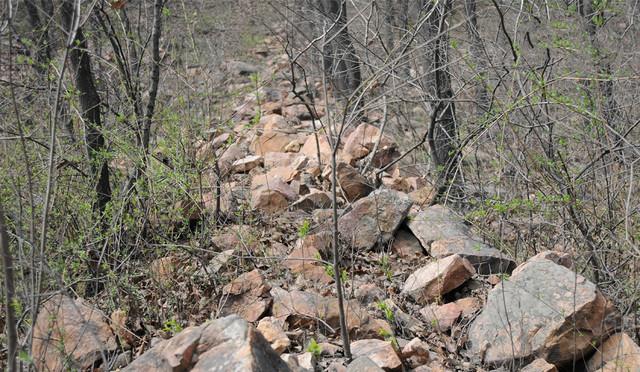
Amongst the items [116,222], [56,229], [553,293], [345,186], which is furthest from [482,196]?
[56,229]

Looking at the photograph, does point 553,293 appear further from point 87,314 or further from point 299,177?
point 299,177

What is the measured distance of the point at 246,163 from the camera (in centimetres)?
691

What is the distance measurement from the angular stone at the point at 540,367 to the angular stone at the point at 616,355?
9.4 inches

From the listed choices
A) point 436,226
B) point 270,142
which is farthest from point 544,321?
point 270,142

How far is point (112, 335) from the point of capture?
388 cm

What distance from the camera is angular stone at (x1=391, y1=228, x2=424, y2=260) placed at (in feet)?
17.2

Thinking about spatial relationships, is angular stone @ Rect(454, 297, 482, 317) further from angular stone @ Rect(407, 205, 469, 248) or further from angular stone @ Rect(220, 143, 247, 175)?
angular stone @ Rect(220, 143, 247, 175)

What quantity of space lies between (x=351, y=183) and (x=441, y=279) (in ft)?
5.38

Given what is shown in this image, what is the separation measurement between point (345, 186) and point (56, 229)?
7.72 ft

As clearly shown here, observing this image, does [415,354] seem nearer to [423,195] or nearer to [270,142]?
[423,195]

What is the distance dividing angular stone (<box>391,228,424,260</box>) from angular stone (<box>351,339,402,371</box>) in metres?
1.56

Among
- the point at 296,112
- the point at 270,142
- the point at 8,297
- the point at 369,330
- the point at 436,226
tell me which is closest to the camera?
the point at 8,297

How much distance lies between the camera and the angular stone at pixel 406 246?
524 cm

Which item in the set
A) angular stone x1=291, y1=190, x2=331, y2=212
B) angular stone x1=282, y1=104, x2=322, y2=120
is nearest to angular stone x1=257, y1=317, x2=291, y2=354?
angular stone x1=291, y1=190, x2=331, y2=212
